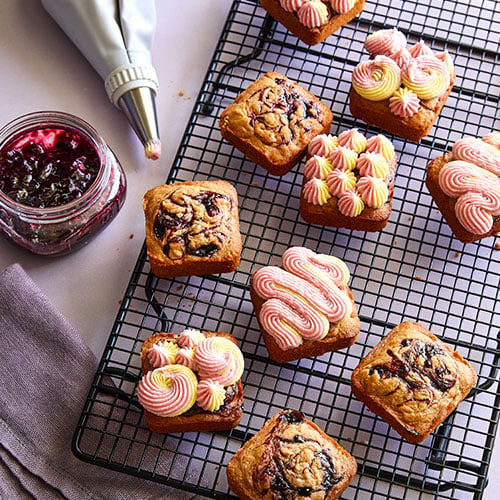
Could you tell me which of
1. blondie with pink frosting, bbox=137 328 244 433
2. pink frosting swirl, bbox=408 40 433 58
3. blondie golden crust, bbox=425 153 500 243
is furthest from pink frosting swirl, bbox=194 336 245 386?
pink frosting swirl, bbox=408 40 433 58

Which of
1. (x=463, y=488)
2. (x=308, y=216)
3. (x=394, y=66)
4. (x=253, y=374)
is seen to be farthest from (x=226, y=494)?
(x=394, y=66)

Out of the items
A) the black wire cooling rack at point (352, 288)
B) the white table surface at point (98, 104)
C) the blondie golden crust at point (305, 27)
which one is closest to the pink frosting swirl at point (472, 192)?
the black wire cooling rack at point (352, 288)

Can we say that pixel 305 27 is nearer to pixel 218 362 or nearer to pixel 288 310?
pixel 288 310

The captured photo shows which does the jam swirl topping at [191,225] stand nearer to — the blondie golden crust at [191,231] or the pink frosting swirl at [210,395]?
the blondie golden crust at [191,231]

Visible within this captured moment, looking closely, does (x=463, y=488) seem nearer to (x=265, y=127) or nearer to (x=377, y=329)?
(x=377, y=329)

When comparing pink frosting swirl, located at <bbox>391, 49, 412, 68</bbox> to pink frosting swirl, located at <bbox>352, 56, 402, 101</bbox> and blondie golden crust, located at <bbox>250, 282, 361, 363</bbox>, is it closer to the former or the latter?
pink frosting swirl, located at <bbox>352, 56, 402, 101</bbox>

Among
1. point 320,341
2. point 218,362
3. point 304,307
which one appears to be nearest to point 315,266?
point 304,307

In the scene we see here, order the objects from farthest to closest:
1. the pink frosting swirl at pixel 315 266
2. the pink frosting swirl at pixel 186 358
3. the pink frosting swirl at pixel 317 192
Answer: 1. the pink frosting swirl at pixel 317 192
2. the pink frosting swirl at pixel 315 266
3. the pink frosting swirl at pixel 186 358
